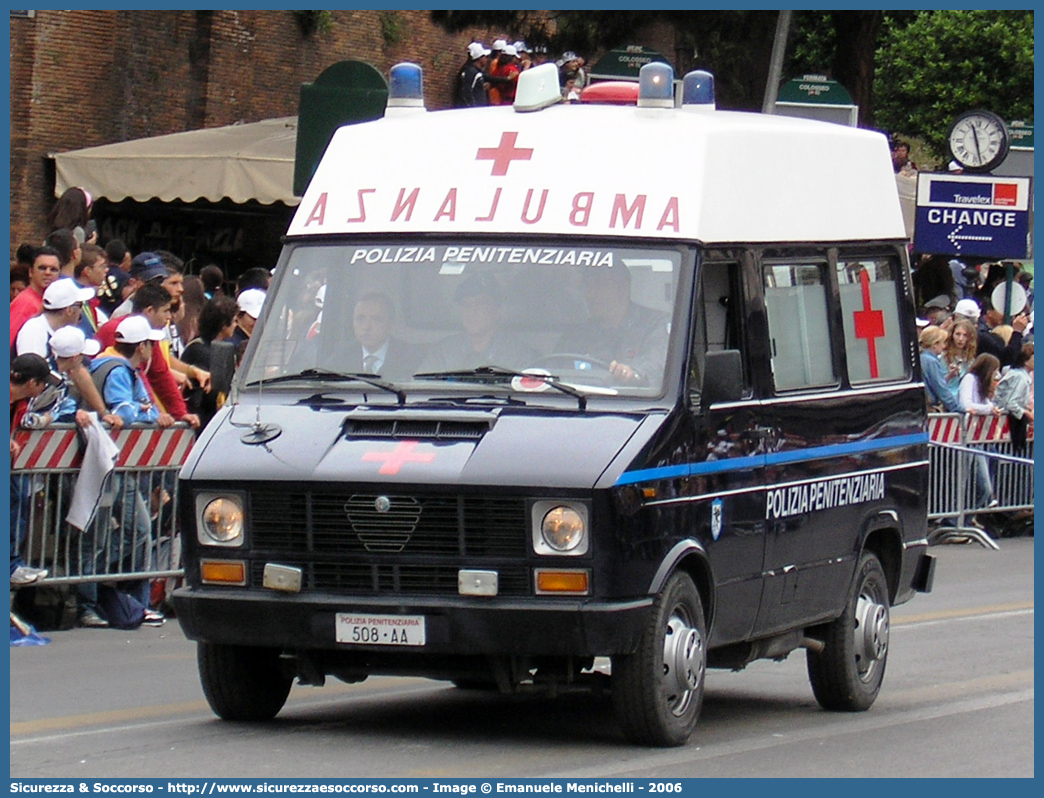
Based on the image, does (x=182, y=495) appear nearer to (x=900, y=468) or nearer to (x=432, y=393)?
(x=432, y=393)

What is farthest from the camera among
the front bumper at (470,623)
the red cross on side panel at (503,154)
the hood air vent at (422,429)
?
the red cross on side panel at (503,154)

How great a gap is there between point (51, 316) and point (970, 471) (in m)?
10.3

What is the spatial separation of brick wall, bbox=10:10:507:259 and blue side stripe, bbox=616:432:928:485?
1566 cm

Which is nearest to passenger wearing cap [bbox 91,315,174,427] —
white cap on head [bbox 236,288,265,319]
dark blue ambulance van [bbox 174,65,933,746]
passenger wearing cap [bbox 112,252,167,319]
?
white cap on head [bbox 236,288,265,319]

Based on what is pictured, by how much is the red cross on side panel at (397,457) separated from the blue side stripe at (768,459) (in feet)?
2.50

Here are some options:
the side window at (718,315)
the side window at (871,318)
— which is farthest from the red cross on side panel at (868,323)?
the side window at (718,315)

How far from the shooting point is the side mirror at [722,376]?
8469 millimetres

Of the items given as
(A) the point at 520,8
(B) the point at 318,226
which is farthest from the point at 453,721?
(A) the point at 520,8

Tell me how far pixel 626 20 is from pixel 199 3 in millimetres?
5795

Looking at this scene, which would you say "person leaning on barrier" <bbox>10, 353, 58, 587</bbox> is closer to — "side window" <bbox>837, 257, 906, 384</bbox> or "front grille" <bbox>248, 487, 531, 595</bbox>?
"front grille" <bbox>248, 487, 531, 595</bbox>

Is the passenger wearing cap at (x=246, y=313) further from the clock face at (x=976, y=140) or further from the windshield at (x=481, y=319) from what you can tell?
the clock face at (x=976, y=140)

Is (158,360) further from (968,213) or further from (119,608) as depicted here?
(968,213)

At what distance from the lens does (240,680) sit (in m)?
8.75

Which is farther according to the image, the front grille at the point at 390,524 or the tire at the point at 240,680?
the tire at the point at 240,680
